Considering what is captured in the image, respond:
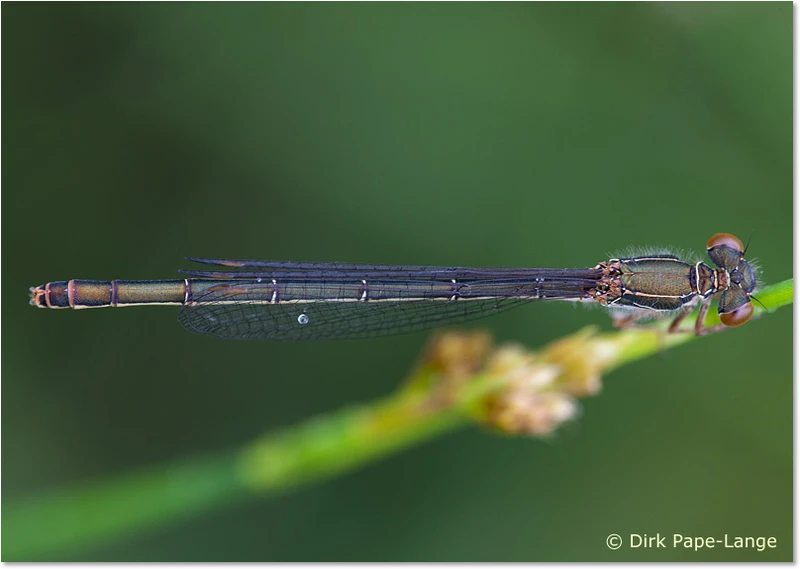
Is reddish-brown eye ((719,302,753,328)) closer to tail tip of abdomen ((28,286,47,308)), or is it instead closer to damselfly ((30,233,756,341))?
damselfly ((30,233,756,341))

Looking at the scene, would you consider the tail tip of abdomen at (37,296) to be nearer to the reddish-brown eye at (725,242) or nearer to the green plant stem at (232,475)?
the green plant stem at (232,475)

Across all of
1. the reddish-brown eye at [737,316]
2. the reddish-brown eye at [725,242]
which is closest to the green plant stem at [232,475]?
the reddish-brown eye at [737,316]

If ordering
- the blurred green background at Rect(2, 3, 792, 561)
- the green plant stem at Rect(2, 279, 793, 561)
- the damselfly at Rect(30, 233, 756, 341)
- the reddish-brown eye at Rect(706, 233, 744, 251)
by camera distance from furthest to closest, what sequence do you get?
the blurred green background at Rect(2, 3, 792, 561) → the damselfly at Rect(30, 233, 756, 341) → the reddish-brown eye at Rect(706, 233, 744, 251) → the green plant stem at Rect(2, 279, 793, 561)

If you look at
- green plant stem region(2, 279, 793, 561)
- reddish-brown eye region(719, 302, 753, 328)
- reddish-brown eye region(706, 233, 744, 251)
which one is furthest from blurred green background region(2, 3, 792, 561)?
reddish-brown eye region(719, 302, 753, 328)

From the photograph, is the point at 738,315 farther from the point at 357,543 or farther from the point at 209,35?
the point at 209,35

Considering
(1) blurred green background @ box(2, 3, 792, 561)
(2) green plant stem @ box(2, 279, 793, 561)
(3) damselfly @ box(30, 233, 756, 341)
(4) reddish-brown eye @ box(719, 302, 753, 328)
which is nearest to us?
(2) green plant stem @ box(2, 279, 793, 561)

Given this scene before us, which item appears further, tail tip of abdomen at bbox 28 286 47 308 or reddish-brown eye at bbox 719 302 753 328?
tail tip of abdomen at bbox 28 286 47 308

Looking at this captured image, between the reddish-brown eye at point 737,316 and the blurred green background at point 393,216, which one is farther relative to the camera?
the blurred green background at point 393,216

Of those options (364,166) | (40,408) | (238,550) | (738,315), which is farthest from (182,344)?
(738,315)
